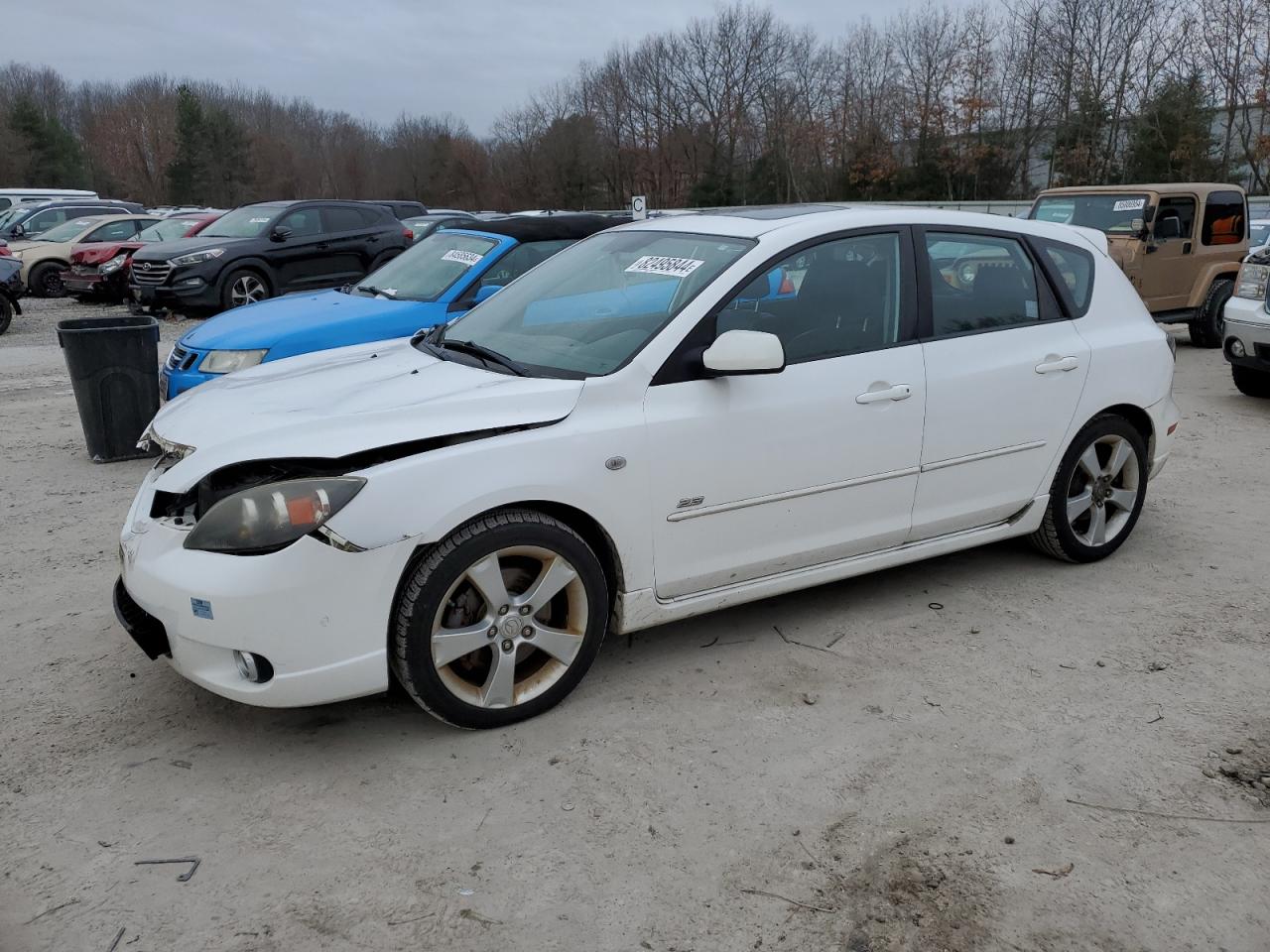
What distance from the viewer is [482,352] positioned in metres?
4.05

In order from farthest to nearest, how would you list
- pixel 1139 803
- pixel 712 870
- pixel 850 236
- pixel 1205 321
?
pixel 1205 321 → pixel 850 236 → pixel 1139 803 → pixel 712 870

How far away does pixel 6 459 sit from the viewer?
738 cm

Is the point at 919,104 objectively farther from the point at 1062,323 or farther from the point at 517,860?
the point at 517,860

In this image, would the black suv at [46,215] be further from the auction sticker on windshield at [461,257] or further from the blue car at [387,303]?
the auction sticker on windshield at [461,257]

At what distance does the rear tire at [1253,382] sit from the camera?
9.25m

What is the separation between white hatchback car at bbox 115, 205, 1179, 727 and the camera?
3.13 meters

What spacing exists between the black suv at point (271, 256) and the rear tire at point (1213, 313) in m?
10.3

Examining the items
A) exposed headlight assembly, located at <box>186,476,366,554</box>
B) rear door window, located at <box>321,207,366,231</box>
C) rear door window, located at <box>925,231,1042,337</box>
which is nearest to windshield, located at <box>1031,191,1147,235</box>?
rear door window, located at <box>925,231,1042,337</box>

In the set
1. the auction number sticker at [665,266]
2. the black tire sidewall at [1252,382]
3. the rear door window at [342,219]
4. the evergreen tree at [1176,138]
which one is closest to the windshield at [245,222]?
the rear door window at [342,219]

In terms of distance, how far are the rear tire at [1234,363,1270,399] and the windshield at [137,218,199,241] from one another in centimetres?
1636

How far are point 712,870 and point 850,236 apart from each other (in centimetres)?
256

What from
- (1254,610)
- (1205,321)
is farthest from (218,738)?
(1205,321)

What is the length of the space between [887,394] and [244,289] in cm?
1164

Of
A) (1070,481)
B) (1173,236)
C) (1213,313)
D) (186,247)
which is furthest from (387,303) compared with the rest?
(1213,313)
